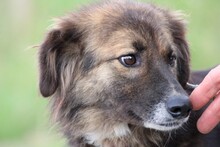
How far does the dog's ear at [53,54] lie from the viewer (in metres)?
4.21

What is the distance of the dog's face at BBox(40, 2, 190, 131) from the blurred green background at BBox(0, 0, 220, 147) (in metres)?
1.97

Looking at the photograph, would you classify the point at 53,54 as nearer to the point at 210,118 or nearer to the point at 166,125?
the point at 166,125

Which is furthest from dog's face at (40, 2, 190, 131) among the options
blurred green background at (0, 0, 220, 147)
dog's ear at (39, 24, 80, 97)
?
blurred green background at (0, 0, 220, 147)

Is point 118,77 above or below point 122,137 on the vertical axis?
above

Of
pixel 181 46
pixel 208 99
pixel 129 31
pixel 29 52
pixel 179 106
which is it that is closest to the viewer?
pixel 179 106

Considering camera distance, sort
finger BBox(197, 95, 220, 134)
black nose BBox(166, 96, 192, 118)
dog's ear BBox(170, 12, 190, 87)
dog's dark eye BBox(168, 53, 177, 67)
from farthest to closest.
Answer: dog's ear BBox(170, 12, 190, 87), dog's dark eye BBox(168, 53, 177, 67), finger BBox(197, 95, 220, 134), black nose BBox(166, 96, 192, 118)

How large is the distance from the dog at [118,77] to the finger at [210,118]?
0.42ft

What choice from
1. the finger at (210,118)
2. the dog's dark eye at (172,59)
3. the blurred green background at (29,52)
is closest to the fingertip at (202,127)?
the finger at (210,118)

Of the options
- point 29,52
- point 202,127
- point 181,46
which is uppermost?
point 181,46

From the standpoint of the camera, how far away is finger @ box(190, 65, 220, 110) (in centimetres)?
385

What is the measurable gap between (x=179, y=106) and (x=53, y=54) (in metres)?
0.95

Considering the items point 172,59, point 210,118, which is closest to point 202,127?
point 210,118

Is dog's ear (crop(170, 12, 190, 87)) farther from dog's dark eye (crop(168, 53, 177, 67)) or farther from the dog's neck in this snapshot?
the dog's neck

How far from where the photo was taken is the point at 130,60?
4.04 meters
